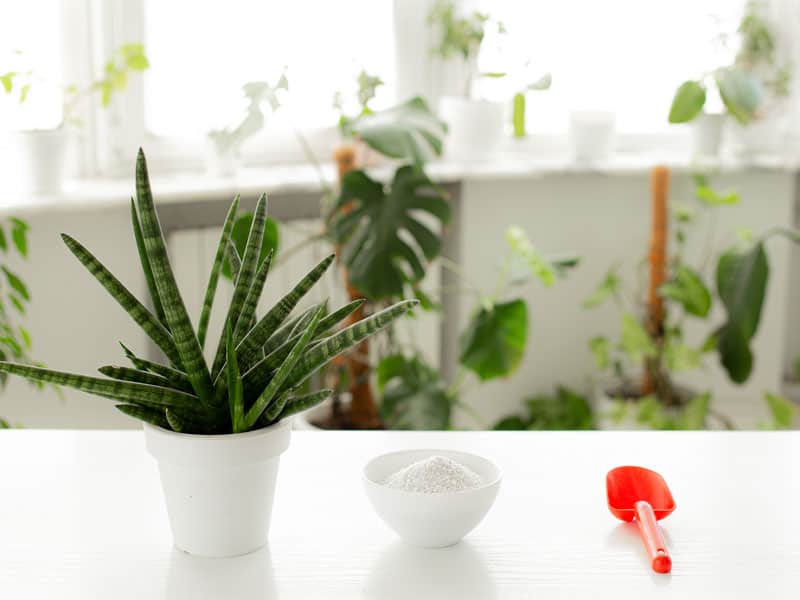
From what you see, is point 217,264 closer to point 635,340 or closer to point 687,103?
point 687,103

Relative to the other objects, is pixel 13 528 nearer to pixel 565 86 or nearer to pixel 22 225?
pixel 22 225

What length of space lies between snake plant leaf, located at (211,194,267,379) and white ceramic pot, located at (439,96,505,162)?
2.13 metres

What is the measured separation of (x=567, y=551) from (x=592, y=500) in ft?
0.44

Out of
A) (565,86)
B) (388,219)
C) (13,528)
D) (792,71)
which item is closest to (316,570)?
(13,528)

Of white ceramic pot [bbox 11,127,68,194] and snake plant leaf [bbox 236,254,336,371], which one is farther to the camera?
white ceramic pot [bbox 11,127,68,194]

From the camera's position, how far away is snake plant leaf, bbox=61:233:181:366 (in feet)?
2.98

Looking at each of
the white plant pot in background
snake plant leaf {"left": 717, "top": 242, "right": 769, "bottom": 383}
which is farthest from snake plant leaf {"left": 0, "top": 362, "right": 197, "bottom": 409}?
the white plant pot in background

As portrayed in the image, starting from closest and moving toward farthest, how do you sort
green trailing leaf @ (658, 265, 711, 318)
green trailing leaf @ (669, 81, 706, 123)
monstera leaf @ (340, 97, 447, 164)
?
green trailing leaf @ (669, 81, 706, 123), monstera leaf @ (340, 97, 447, 164), green trailing leaf @ (658, 265, 711, 318)

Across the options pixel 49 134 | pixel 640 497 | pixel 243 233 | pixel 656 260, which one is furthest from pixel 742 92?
pixel 640 497

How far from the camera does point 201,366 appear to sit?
3.05ft

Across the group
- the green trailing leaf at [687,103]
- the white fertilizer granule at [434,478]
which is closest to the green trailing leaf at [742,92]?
the green trailing leaf at [687,103]

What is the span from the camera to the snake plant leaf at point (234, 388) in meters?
Result: 0.89

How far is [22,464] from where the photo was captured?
117 cm

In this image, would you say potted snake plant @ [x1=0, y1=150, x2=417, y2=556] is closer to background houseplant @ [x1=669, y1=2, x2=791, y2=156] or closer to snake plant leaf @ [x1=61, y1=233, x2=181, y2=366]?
snake plant leaf @ [x1=61, y1=233, x2=181, y2=366]
